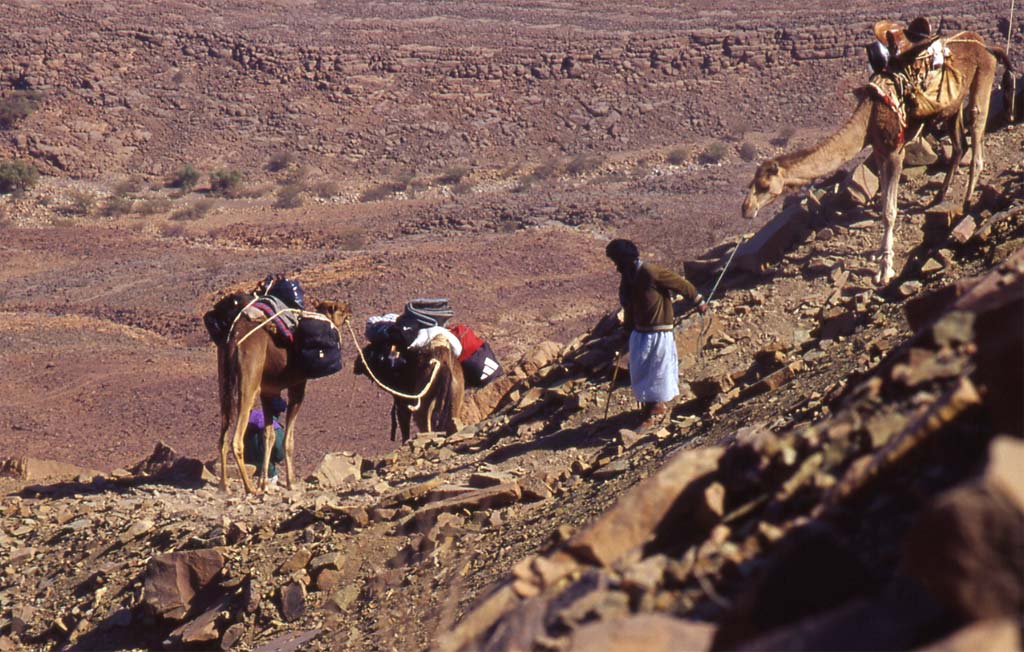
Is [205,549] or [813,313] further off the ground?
[813,313]

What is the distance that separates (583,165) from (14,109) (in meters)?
18.9

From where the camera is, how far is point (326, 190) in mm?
36125

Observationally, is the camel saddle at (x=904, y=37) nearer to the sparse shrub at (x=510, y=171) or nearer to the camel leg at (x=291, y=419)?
the camel leg at (x=291, y=419)

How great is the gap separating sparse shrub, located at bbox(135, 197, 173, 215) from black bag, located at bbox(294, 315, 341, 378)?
24.3m

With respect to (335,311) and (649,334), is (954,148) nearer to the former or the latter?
(649,334)

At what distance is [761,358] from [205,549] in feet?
15.5

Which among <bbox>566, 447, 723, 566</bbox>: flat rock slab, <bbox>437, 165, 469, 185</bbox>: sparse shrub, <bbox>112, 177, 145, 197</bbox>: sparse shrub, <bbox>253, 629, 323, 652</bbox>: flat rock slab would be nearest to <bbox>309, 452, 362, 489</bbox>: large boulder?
<bbox>253, 629, 323, 652</bbox>: flat rock slab

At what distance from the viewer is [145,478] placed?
11531 millimetres

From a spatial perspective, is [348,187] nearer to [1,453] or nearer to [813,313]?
[1,453]

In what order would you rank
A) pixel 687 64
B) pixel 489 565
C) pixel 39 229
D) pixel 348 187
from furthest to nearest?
pixel 687 64, pixel 348 187, pixel 39 229, pixel 489 565

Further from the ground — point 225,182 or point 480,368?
point 480,368

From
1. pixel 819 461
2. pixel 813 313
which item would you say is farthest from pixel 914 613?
pixel 813 313

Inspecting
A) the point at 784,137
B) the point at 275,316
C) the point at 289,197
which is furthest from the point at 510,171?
the point at 275,316

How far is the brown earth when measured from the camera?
8.16 metres
